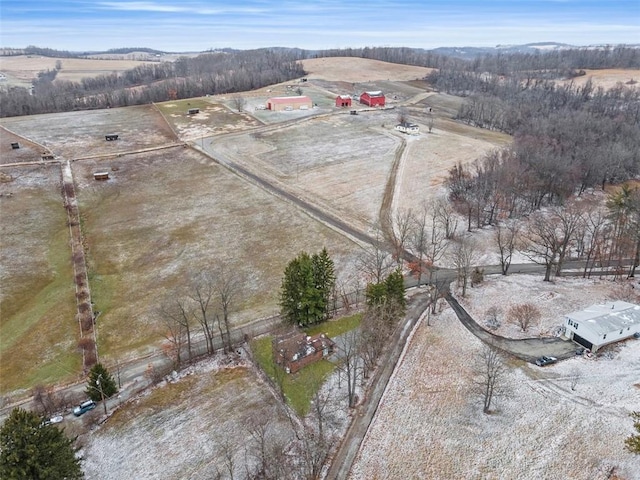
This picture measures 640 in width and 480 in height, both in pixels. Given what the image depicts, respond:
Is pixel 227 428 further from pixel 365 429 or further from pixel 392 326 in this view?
pixel 392 326

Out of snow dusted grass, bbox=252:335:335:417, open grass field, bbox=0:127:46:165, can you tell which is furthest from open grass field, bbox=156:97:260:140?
snow dusted grass, bbox=252:335:335:417

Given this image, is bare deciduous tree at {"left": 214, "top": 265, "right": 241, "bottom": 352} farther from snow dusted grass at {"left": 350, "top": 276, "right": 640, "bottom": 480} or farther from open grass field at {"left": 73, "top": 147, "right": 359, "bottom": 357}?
snow dusted grass at {"left": 350, "top": 276, "right": 640, "bottom": 480}

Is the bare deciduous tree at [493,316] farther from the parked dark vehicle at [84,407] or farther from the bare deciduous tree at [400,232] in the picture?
the parked dark vehicle at [84,407]

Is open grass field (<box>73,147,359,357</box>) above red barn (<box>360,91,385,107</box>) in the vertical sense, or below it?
below

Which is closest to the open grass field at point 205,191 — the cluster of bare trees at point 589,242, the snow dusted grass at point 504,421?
the snow dusted grass at point 504,421

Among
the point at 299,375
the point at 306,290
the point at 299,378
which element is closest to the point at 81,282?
the point at 306,290
